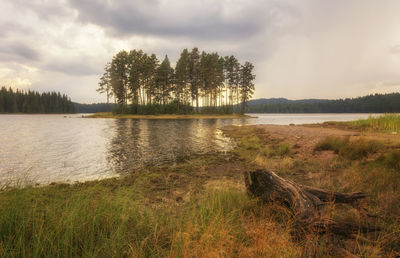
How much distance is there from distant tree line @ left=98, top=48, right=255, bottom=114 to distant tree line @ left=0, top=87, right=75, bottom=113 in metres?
81.8

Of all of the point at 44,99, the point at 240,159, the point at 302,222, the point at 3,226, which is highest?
the point at 44,99

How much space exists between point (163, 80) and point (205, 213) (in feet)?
219

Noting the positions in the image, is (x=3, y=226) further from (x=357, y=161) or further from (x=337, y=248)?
(x=357, y=161)

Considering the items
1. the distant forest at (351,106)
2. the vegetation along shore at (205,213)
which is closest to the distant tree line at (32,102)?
the distant forest at (351,106)

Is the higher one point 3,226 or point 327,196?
point 3,226

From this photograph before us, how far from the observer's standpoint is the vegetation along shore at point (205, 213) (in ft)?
8.05

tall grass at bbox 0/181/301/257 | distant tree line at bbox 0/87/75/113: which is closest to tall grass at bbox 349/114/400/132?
tall grass at bbox 0/181/301/257

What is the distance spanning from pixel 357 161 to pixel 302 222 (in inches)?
254

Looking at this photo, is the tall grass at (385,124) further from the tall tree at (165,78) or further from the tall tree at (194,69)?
the tall tree at (165,78)

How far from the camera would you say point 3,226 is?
8.77 ft

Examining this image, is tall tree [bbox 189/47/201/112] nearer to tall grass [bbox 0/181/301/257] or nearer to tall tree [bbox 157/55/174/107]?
tall tree [bbox 157/55/174/107]

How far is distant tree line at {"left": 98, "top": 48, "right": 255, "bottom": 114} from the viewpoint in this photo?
207 feet

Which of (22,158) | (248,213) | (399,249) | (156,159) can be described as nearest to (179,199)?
(248,213)

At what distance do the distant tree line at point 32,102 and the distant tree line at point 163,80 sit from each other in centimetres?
8177
